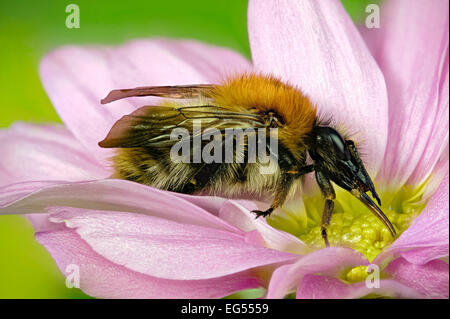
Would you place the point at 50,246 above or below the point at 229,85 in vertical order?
below

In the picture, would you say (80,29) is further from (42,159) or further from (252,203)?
(252,203)

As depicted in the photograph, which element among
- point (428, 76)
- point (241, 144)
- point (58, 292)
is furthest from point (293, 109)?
point (58, 292)

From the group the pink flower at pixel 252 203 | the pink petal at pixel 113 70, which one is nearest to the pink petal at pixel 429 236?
the pink flower at pixel 252 203

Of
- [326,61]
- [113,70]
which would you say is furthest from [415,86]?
[113,70]

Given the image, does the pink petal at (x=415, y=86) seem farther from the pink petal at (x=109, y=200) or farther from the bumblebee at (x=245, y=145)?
the pink petal at (x=109, y=200)

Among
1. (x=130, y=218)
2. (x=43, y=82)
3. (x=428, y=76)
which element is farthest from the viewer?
(x=43, y=82)

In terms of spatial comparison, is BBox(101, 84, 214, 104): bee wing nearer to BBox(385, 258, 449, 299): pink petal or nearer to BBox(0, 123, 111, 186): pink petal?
BBox(0, 123, 111, 186): pink petal
